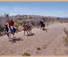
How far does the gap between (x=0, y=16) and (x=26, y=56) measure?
2034 centimetres

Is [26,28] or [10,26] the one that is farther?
[26,28]

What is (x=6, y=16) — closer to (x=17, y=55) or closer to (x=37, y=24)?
(x=37, y=24)

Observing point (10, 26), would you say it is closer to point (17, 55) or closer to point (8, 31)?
point (8, 31)

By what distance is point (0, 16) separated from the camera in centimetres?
2577

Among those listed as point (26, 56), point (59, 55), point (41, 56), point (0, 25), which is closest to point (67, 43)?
point (59, 55)

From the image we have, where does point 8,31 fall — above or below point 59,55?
above

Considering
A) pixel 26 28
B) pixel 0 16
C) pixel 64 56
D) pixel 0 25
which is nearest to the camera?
pixel 64 56

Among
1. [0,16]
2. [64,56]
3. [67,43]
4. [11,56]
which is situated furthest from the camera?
[0,16]

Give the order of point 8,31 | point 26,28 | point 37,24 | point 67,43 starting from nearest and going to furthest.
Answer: point 67,43 < point 8,31 < point 26,28 < point 37,24

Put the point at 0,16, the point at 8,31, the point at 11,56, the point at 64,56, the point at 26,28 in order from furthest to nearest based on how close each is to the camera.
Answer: the point at 0,16, the point at 26,28, the point at 8,31, the point at 11,56, the point at 64,56

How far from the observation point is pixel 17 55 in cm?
809

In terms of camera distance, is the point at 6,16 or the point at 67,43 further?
the point at 6,16

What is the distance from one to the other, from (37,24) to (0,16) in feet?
32.4

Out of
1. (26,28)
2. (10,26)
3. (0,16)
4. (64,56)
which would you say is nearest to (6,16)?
(0,16)
